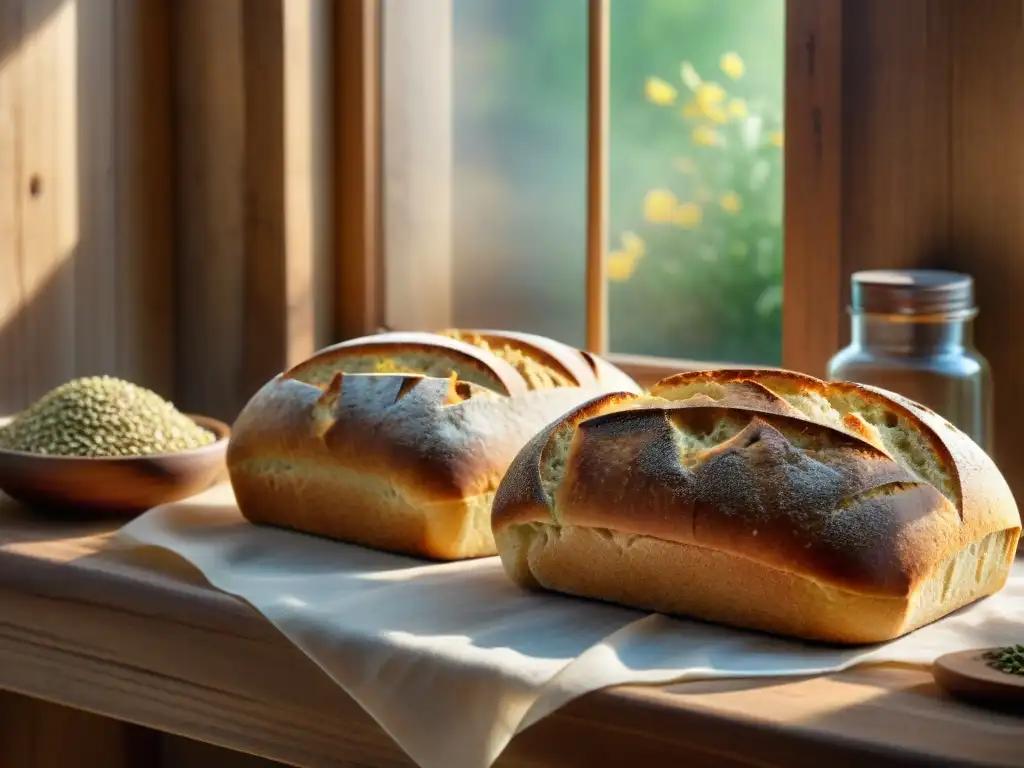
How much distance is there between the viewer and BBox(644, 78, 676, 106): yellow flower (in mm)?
1604

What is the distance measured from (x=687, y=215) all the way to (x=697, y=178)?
4 cm

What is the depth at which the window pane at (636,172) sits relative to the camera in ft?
5.11

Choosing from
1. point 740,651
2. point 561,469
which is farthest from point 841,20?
point 740,651

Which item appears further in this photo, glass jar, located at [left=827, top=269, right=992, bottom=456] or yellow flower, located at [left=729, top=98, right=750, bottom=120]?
yellow flower, located at [left=729, top=98, right=750, bottom=120]

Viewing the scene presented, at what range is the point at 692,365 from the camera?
1.59m

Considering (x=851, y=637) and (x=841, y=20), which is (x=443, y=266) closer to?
(x=841, y=20)

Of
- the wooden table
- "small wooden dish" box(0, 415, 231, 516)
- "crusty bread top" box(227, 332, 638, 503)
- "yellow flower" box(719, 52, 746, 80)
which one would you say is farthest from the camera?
"yellow flower" box(719, 52, 746, 80)

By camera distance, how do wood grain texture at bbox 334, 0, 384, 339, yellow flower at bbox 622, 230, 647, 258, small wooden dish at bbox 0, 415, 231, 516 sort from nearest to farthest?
small wooden dish at bbox 0, 415, 231, 516 < yellow flower at bbox 622, 230, 647, 258 < wood grain texture at bbox 334, 0, 384, 339

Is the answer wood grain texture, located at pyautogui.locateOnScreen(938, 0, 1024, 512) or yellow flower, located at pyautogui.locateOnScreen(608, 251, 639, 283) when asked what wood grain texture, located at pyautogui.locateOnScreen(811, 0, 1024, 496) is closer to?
wood grain texture, located at pyautogui.locateOnScreen(938, 0, 1024, 512)

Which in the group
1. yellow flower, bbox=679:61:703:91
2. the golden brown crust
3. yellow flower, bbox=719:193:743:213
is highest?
yellow flower, bbox=679:61:703:91

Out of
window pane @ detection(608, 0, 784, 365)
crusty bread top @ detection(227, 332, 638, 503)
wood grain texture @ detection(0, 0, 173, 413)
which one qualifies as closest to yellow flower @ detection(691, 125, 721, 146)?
window pane @ detection(608, 0, 784, 365)

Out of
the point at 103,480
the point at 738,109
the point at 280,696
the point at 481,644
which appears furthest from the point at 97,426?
the point at 738,109

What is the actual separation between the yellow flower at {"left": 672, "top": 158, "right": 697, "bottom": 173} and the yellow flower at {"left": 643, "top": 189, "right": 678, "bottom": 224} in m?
0.03

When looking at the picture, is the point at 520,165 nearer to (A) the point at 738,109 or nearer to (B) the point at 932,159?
(A) the point at 738,109
